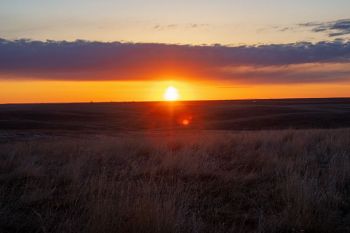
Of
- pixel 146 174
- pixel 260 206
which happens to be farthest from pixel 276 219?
pixel 146 174

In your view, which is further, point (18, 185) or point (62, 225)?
point (18, 185)

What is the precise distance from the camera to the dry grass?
18.1 ft

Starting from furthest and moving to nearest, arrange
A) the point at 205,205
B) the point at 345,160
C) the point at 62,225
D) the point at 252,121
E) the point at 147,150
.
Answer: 1. the point at 252,121
2. the point at 147,150
3. the point at 345,160
4. the point at 205,205
5. the point at 62,225

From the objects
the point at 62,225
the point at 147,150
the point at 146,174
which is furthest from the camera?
the point at 147,150

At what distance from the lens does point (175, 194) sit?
673 centimetres

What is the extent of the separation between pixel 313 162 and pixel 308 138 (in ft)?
16.9

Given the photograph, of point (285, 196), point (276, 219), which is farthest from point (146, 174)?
point (276, 219)

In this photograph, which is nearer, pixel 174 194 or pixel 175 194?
pixel 174 194

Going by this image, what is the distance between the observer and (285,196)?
6977 mm

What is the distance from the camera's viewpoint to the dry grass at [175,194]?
553 cm

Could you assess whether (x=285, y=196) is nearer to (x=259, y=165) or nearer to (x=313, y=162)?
(x=259, y=165)

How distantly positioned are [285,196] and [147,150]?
21.1 feet

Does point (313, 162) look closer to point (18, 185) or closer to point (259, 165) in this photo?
point (259, 165)

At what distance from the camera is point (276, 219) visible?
5.89m
